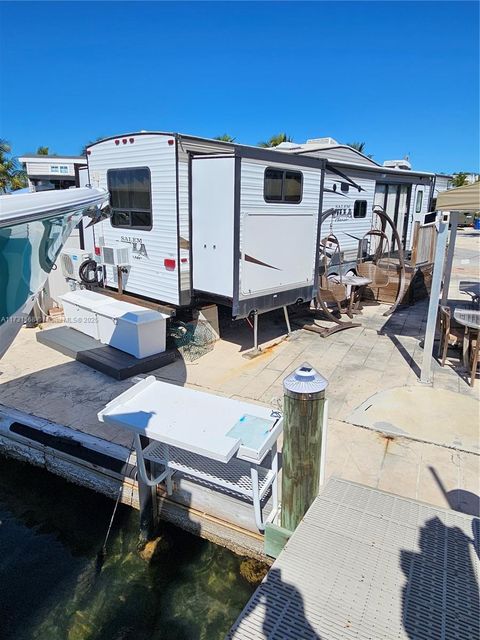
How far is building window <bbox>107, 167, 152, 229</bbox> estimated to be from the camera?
5.61 m

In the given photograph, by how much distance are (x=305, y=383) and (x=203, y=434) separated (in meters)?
0.67

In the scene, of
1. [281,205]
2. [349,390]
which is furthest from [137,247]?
[349,390]

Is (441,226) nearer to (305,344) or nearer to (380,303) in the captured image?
(305,344)

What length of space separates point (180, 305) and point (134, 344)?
803 mm

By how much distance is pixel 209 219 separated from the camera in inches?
205

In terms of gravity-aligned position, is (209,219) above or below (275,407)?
above

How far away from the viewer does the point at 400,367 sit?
538 cm

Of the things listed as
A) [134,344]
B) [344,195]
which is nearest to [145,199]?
[134,344]

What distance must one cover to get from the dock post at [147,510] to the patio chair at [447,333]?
156 inches

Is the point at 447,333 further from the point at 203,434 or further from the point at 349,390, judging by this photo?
the point at 203,434

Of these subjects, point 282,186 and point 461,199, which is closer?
point 461,199

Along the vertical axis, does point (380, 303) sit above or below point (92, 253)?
below

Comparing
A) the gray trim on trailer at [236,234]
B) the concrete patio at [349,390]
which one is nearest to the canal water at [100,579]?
the concrete patio at [349,390]

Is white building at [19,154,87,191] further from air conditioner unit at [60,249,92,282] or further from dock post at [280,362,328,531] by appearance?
dock post at [280,362,328,531]
